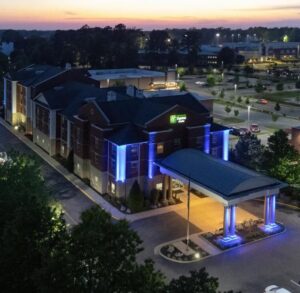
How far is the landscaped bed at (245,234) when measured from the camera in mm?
36906

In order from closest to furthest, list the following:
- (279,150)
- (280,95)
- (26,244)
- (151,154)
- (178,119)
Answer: (26,244) < (151,154) < (178,119) < (279,150) < (280,95)

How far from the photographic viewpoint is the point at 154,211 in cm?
4344

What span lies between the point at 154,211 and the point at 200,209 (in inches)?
162

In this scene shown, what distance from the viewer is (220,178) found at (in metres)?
39.1

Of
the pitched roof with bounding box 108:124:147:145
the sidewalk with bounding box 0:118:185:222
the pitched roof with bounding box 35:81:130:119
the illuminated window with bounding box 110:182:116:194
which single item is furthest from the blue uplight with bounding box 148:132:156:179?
the pitched roof with bounding box 35:81:130:119

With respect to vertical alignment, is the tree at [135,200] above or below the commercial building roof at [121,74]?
below

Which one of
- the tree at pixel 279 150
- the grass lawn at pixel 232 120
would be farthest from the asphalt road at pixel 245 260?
the grass lawn at pixel 232 120

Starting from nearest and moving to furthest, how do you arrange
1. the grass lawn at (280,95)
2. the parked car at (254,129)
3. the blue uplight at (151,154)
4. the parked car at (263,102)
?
1. the blue uplight at (151,154)
2. the parked car at (254,129)
3. the parked car at (263,102)
4. the grass lawn at (280,95)

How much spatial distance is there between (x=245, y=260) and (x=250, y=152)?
61.1 ft

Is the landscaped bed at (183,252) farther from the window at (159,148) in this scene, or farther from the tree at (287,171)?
the tree at (287,171)

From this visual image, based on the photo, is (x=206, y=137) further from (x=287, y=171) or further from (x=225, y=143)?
(x=287, y=171)

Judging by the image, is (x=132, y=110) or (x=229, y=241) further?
(x=132, y=110)

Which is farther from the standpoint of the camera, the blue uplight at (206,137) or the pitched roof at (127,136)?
the blue uplight at (206,137)

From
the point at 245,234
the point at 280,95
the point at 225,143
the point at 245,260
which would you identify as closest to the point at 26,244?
the point at 245,260
